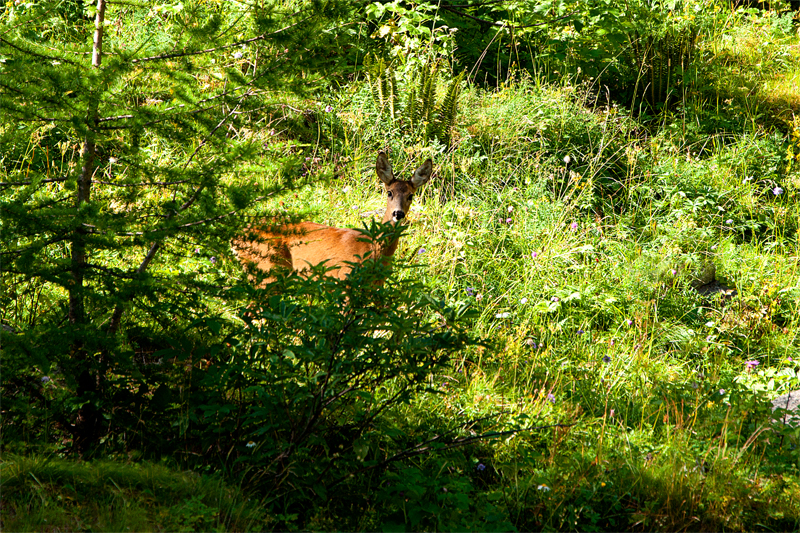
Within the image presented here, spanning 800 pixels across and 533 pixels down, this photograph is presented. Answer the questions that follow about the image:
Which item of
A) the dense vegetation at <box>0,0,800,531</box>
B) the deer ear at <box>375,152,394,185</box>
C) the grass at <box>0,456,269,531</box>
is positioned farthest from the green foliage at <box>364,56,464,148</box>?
the grass at <box>0,456,269,531</box>

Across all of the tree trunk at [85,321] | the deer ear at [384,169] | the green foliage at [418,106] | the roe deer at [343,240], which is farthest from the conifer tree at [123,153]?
the green foliage at [418,106]

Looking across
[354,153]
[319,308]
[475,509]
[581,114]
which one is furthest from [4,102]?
[581,114]

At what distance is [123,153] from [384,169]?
2.65 metres

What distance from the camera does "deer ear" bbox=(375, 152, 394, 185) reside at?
566cm

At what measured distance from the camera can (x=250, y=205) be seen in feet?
10.6

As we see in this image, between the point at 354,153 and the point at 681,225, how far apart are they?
3.21 m

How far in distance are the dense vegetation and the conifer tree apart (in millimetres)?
15

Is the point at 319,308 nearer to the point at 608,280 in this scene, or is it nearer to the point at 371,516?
the point at 371,516

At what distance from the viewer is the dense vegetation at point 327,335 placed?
297cm

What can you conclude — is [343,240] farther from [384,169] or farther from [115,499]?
[115,499]

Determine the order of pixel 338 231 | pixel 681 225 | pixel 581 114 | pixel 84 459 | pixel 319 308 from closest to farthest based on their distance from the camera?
pixel 319 308, pixel 84 459, pixel 338 231, pixel 681 225, pixel 581 114

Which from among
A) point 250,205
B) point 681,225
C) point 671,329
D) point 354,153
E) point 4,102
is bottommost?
point 671,329

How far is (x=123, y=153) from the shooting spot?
11.1 ft

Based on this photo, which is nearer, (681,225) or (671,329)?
(671,329)
